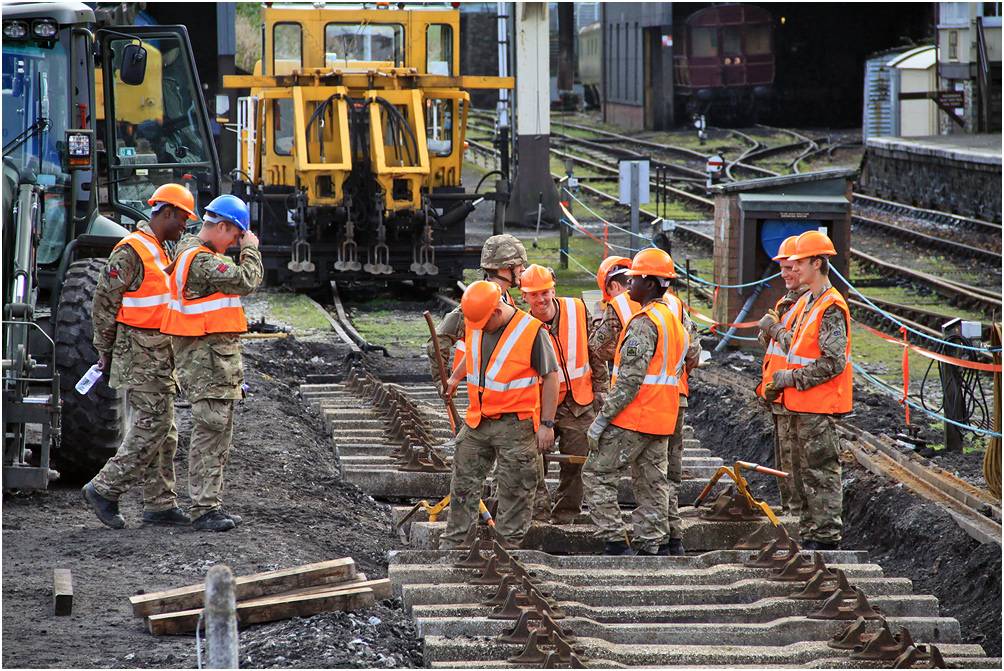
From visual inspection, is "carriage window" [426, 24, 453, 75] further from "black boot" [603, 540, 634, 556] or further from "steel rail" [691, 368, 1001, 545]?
"black boot" [603, 540, 634, 556]

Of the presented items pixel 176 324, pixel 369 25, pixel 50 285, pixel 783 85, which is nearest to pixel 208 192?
pixel 50 285

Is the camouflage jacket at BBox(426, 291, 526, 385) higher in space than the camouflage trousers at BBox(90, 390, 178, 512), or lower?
higher

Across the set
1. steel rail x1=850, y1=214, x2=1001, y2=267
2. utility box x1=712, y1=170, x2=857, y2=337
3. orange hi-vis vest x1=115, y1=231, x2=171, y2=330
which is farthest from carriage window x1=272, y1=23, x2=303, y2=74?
orange hi-vis vest x1=115, y1=231, x2=171, y2=330

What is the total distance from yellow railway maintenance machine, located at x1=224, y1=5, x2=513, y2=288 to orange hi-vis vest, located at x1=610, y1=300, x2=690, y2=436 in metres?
9.07

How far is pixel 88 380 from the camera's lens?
651 cm

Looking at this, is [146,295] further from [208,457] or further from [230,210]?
[208,457]

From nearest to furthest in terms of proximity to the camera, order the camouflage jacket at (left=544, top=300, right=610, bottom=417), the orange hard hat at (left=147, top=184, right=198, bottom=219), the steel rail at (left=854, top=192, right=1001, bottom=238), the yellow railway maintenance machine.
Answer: the orange hard hat at (left=147, top=184, right=198, bottom=219) < the camouflage jacket at (left=544, top=300, right=610, bottom=417) < the yellow railway maintenance machine < the steel rail at (left=854, top=192, right=1001, bottom=238)

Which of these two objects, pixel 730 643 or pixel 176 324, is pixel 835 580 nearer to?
pixel 730 643

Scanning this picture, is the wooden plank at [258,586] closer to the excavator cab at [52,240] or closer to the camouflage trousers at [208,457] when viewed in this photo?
the camouflage trousers at [208,457]

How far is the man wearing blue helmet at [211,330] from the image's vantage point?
21.1ft

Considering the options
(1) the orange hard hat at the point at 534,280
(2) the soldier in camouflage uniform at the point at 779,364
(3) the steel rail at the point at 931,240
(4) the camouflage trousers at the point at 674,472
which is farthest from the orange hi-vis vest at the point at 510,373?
(3) the steel rail at the point at 931,240

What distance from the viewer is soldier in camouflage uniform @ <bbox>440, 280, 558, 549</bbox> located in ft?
19.8

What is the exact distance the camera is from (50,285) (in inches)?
300

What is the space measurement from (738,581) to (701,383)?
5.47 m
